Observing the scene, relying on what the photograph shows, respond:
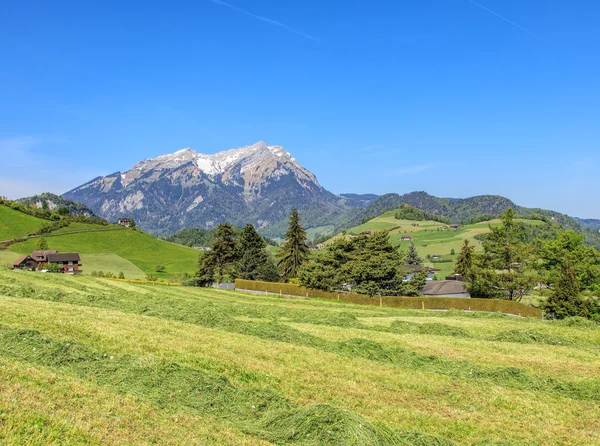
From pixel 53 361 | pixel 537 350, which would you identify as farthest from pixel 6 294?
pixel 537 350

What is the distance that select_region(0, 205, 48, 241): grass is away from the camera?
5079 inches

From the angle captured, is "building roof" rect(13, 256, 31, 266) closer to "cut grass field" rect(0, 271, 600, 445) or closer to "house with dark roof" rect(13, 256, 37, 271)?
"house with dark roof" rect(13, 256, 37, 271)

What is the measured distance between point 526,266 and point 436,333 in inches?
1691

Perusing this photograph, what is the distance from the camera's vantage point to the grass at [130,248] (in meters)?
126

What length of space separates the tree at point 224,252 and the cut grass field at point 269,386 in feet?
213

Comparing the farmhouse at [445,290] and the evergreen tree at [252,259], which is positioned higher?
the evergreen tree at [252,259]

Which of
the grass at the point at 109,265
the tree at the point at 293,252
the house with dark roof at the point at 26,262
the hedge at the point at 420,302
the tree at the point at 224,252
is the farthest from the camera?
the grass at the point at 109,265

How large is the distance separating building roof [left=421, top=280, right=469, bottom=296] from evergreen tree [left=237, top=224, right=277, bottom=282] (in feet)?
94.9

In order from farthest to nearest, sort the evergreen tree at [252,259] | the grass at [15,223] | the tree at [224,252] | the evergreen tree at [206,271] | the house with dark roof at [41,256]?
the grass at [15,223] < the house with dark roof at [41,256] < the evergreen tree at [206,271] < the tree at [224,252] < the evergreen tree at [252,259]

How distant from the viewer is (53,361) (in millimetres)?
11703

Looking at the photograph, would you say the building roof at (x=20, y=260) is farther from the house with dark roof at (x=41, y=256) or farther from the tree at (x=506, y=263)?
the tree at (x=506, y=263)

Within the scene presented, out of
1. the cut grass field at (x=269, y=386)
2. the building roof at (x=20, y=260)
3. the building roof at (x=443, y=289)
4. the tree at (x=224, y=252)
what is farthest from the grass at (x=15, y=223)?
the cut grass field at (x=269, y=386)

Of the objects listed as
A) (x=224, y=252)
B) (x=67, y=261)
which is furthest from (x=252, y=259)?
(x=67, y=261)

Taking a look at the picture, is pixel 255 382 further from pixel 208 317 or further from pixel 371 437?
pixel 208 317
